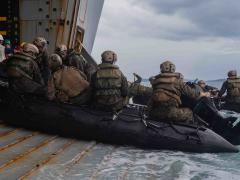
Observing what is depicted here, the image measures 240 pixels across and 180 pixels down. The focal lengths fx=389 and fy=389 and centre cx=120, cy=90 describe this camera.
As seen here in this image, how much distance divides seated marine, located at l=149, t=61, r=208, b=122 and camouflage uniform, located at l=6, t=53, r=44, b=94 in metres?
2.05

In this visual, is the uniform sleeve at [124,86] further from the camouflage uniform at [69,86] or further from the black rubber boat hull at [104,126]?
the camouflage uniform at [69,86]

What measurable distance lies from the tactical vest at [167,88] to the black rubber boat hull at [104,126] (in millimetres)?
490

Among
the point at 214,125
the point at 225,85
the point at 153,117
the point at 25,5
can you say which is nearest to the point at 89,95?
the point at 153,117

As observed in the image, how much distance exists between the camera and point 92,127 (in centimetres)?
636

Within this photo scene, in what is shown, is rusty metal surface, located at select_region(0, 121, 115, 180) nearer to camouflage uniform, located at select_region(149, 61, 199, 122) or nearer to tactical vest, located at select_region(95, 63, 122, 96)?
tactical vest, located at select_region(95, 63, 122, 96)

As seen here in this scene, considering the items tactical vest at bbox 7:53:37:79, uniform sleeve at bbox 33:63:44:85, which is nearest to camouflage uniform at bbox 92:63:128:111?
uniform sleeve at bbox 33:63:44:85

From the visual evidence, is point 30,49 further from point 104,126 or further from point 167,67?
point 167,67

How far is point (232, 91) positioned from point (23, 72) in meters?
8.27

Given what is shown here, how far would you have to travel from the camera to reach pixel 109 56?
662 centimetres

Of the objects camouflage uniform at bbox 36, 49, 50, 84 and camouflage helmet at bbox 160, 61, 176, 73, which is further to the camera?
camouflage uniform at bbox 36, 49, 50, 84

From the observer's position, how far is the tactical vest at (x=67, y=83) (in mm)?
6766

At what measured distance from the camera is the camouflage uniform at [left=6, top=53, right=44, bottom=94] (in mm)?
6590

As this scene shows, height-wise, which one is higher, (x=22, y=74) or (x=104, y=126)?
(x=22, y=74)

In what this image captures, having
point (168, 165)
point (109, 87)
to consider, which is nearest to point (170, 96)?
point (109, 87)
